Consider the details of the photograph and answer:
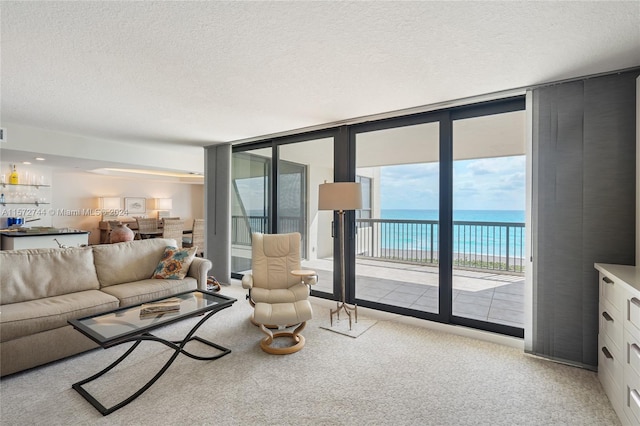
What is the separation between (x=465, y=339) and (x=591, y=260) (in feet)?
4.18

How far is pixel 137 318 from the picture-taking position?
2330 mm

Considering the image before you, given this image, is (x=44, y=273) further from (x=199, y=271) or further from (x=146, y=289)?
(x=199, y=271)

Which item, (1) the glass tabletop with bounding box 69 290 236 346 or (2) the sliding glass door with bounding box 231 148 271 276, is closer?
(1) the glass tabletop with bounding box 69 290 236 346

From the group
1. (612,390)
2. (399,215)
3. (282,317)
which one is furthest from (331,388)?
(399,215)

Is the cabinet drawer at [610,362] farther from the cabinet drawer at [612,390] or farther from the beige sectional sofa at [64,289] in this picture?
the beige sectional sofa at [64,289]

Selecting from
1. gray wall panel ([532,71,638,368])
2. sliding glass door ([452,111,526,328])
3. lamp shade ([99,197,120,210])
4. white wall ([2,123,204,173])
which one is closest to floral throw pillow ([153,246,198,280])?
white wall ([2,123,204,173])

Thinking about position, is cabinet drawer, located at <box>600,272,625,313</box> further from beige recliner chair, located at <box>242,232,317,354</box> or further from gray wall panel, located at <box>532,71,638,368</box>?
beige recliner chair, located at <box>242,232,317,354</box>

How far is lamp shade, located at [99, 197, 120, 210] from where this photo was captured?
8383 mm

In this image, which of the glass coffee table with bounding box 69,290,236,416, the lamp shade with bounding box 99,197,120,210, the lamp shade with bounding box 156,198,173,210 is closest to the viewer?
the glass coffee table with bounding box 69,290,236,416

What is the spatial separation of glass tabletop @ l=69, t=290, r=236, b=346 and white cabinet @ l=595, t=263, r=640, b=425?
2.71m

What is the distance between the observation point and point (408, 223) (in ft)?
18.5

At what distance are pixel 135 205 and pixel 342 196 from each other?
8259 millimetres

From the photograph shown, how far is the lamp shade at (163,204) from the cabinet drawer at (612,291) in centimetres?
1020

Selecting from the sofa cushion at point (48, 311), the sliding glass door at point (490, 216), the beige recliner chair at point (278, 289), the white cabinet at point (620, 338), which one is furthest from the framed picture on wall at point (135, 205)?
the white cabinet at point (620, 338)
